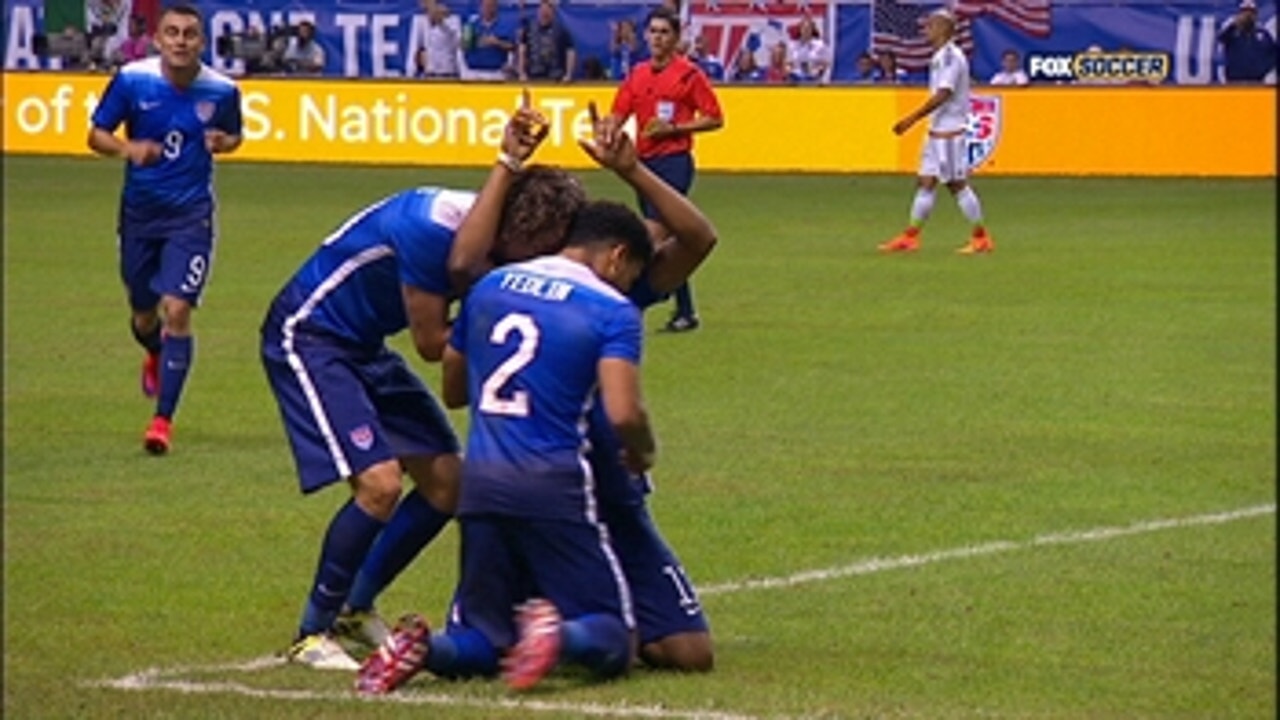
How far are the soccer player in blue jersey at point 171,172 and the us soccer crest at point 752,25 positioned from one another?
1981 cm

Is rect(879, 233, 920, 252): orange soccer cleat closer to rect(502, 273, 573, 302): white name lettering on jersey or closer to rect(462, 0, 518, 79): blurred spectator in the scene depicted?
rect(462, 0, 518, 79): blurred spectator

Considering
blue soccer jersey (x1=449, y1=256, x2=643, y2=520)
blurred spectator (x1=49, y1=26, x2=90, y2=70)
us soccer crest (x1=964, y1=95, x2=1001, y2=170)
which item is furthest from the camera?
blurred spectator (x1=49, y1=26, x2=90, y2=70)

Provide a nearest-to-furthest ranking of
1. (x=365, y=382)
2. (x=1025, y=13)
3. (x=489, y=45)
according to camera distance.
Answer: (x=365, y=382) < (x=489, y=45) < (x=1025, y=13)

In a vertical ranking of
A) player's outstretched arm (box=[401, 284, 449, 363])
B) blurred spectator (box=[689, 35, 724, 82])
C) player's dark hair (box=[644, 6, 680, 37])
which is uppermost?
player's outstretched arm (box=[401, 284, 449, 363])

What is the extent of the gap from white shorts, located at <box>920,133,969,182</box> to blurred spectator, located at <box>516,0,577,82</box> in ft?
32.5

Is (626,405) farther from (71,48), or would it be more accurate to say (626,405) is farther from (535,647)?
(71,48)

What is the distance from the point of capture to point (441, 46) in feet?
136

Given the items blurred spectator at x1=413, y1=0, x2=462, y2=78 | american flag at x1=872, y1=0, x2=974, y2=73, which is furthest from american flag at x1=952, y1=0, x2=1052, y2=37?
blurred spectator at x1=413, y1=0, x2=462, y2=78

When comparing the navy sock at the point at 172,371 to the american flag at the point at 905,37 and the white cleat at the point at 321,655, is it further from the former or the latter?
the american flag at the point at 905,37

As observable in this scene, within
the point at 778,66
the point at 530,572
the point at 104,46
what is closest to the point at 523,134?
the point at 530,572

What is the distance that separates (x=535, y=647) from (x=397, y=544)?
130 cm

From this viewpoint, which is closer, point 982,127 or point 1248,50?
point 982,127

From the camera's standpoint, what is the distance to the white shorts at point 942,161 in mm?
29766

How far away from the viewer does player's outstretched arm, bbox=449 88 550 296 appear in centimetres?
977
